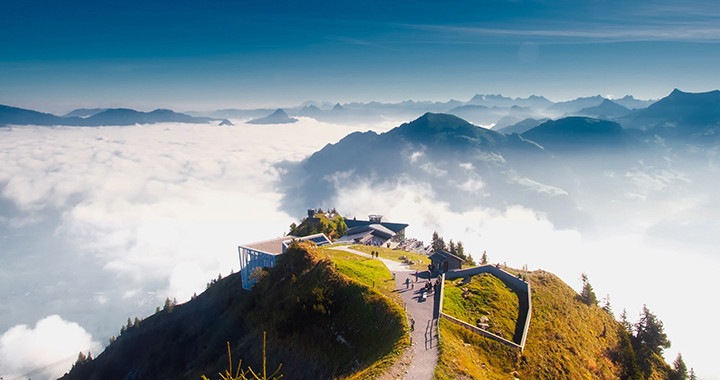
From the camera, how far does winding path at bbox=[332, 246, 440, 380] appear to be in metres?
27.9

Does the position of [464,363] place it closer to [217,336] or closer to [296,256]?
[296,256]

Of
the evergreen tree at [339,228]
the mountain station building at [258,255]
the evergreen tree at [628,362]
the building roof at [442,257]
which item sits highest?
the building roof at [442,257]

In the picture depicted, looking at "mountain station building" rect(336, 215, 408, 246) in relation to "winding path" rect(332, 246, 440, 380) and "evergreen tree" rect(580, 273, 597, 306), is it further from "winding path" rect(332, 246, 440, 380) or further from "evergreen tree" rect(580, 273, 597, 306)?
"evergreen tree" rect(580, 273, 597, 306)

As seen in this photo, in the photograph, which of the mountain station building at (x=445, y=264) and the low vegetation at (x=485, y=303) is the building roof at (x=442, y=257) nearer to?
the mountain station building at (x=445, y=264)

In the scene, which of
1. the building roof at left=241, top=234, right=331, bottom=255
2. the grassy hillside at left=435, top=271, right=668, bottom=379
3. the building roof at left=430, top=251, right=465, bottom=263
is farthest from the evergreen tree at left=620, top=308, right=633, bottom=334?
the building roof at left=241, top=234, right=331, bottom=255

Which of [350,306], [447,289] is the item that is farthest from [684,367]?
[350,306]

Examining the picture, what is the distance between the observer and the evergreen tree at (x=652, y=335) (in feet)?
165

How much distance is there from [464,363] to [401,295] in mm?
14876

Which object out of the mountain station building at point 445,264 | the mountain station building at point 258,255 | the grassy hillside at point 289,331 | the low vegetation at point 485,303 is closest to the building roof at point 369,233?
the mountain station building at point 258,255

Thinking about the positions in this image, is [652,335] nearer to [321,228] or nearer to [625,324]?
[625,324]

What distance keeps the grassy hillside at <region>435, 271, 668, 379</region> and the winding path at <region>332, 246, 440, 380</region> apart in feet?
2.94

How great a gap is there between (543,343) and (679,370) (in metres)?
28.5

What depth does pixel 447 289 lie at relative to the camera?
45.8 metres

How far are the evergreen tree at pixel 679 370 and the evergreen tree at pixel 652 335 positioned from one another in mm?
1943
